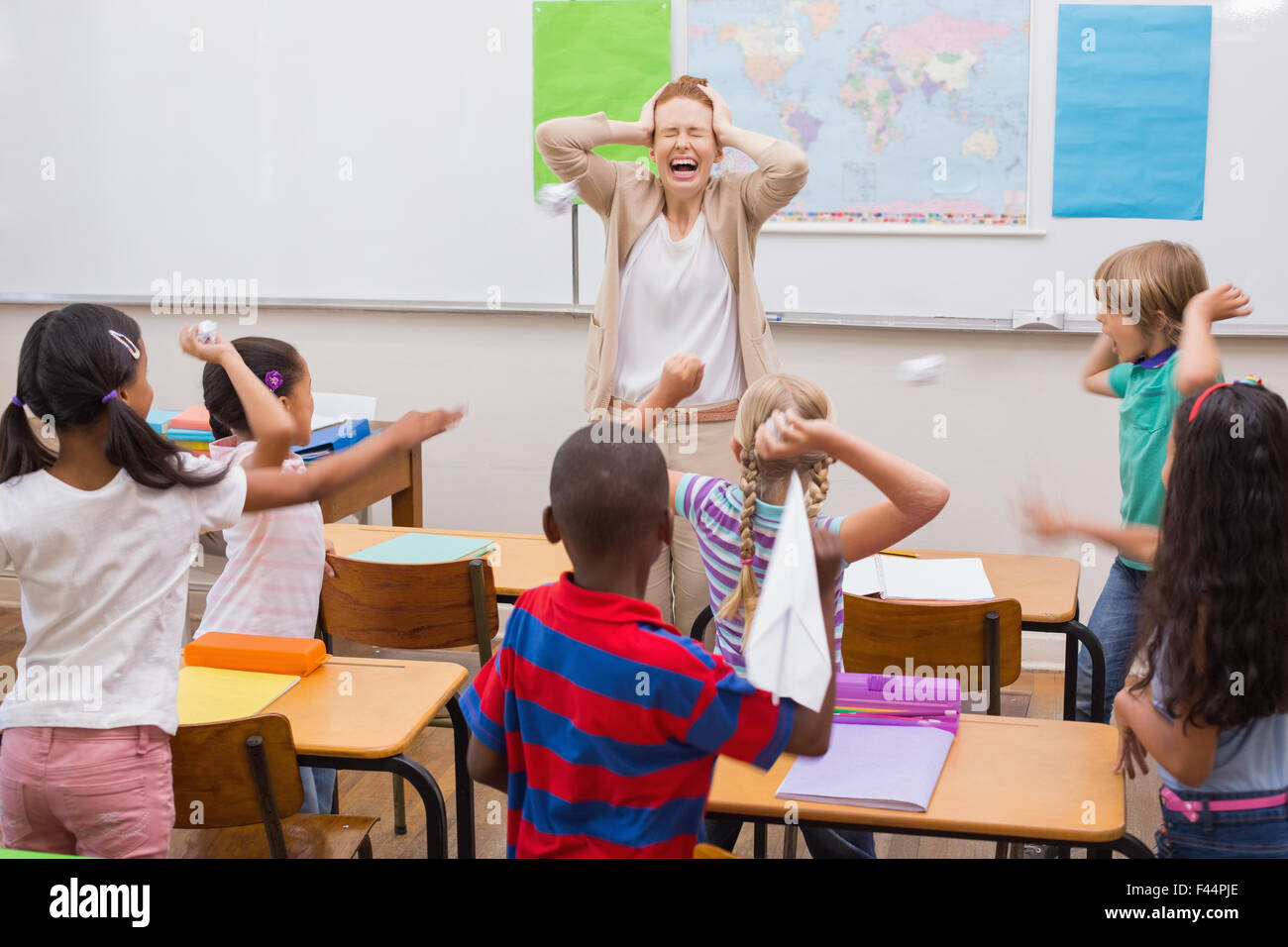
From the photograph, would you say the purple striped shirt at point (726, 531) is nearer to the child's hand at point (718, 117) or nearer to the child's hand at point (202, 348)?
the child's hand at point (202, 348)

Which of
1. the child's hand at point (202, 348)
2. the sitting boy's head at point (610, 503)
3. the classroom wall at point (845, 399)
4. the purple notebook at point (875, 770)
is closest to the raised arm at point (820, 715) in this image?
the sitting boy's head at point (610, 503)

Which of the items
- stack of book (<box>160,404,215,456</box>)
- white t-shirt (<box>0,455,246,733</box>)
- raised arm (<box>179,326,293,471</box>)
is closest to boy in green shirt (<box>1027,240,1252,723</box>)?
raised arm (<box>179,326,293,471</box>)

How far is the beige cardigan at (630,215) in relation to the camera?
281cm

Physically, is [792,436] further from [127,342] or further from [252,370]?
[252,370]

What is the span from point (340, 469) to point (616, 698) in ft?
1.87

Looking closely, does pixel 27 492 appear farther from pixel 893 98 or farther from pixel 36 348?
pixel 893 98

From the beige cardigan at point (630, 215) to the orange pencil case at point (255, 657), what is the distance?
1.00m

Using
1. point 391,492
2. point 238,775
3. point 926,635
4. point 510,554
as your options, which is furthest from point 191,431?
point 926,635

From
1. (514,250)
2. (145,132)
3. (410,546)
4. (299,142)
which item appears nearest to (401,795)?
(410,546)

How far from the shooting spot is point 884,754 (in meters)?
1.75

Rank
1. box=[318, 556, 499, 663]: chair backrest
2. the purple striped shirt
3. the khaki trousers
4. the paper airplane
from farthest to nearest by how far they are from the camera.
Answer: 1. the khaki trousers
2. box=[318, 556, 499, 663]: chair backrest
3. the purple striped shirt
4. the paper airplane

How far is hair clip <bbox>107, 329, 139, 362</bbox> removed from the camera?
1678 millimetres

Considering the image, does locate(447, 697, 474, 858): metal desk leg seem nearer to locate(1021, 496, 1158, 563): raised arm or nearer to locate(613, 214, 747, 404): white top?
locate(1021, 496, 1158, 563): raised arm

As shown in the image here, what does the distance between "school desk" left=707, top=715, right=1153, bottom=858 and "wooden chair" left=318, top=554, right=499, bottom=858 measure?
36.3 inches
